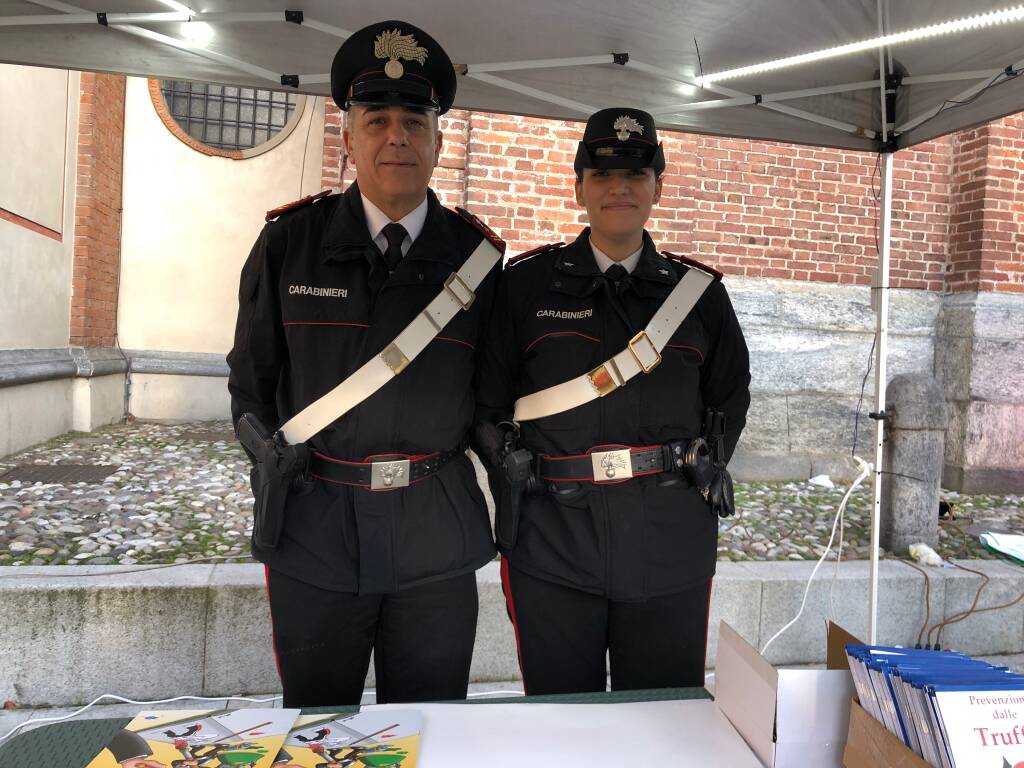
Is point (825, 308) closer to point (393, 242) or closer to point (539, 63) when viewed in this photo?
point (539, 63)

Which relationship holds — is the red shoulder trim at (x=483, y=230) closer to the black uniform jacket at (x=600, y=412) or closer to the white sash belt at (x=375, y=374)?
the black uniform jacket at (x=600, y=412)

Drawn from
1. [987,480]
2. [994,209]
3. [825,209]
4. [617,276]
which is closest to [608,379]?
[617,276]

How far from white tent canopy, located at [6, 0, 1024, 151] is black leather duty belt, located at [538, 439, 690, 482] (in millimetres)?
1482

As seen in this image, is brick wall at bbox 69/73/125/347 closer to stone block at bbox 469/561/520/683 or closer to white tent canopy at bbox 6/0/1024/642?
white tent canopy at bbox 6/0/1024/642

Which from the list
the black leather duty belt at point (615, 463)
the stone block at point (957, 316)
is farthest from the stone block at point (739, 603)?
the stone block at point (957, 316)

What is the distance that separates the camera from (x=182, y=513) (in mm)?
4910

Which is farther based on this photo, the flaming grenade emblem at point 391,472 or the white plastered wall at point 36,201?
the white plastered wall at point 36,201

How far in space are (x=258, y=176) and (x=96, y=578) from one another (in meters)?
7.51

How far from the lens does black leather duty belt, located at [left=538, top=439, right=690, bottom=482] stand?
198cm

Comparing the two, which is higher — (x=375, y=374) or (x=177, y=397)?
(x=375, y=374)

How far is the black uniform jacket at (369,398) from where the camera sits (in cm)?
182

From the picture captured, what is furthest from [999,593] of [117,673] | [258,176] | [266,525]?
[258,176]

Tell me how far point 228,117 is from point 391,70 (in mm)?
Result: 9165

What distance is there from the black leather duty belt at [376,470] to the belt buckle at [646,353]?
621 millimetres
